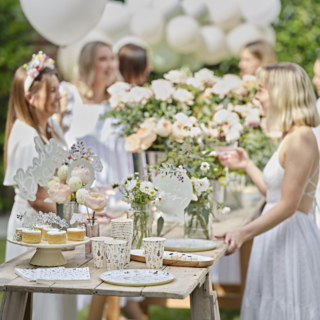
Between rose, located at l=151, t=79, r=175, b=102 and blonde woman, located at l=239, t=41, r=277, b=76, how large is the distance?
171cm

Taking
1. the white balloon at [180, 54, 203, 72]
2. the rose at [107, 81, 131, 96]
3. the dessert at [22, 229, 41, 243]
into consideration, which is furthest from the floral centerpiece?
the white balloon at [180, 54, 203, 72]

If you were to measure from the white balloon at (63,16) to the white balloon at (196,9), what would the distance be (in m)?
1.55

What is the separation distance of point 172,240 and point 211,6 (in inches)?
117

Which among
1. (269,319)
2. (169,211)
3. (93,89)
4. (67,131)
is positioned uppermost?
(93,89)

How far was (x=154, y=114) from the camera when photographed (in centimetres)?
260

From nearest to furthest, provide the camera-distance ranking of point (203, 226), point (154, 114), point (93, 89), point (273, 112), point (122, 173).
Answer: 1. point (203, 226)
2. point (273, 112)
3. point (154, 114)
4. point (122, 173)
5. point (93, 89)

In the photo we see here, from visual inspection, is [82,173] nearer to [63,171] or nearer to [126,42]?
[63,171]

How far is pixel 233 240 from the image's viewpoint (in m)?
1.93

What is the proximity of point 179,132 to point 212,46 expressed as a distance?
2320 mm

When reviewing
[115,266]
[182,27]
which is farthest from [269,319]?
[182,27]

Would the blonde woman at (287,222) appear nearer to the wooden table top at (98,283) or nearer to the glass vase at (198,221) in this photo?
the glass vase at (198,221)

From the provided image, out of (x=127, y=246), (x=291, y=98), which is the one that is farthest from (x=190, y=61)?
(x=127, y=246)

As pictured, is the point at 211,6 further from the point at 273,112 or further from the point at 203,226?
the point at 203,226

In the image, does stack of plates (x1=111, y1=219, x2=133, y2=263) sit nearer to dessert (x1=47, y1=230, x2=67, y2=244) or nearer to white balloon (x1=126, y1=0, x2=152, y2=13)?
dessert (x1=47, y1=230, x2=67, y2=244)
